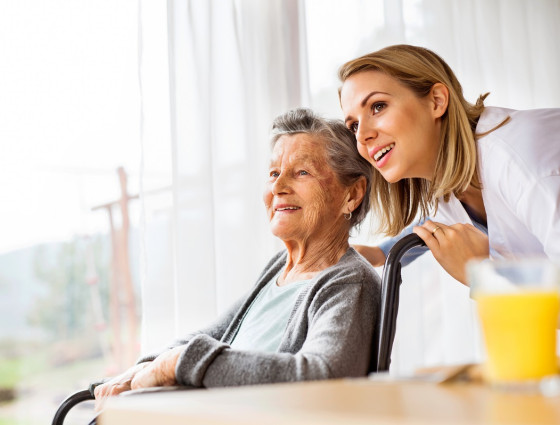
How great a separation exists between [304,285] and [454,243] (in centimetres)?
36

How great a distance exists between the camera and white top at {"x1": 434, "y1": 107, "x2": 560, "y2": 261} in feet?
4.37

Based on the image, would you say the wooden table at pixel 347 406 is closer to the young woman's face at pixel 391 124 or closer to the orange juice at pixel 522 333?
the orange juice at pixel 522 333

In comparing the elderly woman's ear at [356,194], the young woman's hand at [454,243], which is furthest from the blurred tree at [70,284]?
the young woman's hand at [454,243]

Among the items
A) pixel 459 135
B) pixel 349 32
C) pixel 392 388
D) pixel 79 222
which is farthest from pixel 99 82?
pixel 392 388

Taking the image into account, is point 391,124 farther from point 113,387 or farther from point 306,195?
point 113,387

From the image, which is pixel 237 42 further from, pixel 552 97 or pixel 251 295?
pixel 552 97

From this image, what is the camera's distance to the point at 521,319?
22.6 inches

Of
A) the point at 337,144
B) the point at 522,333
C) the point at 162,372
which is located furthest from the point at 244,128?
the point at 522,333

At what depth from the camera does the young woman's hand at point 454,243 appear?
1.44 m

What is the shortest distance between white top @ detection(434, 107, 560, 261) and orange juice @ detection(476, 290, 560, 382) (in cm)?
79

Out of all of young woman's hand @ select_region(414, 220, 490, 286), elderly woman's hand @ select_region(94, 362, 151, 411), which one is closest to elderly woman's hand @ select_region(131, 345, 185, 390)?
elderly woman's hand @ select_region(94, 362, 151, 411)

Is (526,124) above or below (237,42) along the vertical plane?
below

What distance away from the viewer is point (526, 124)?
1459 mm

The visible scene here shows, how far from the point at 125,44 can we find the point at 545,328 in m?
2.61
